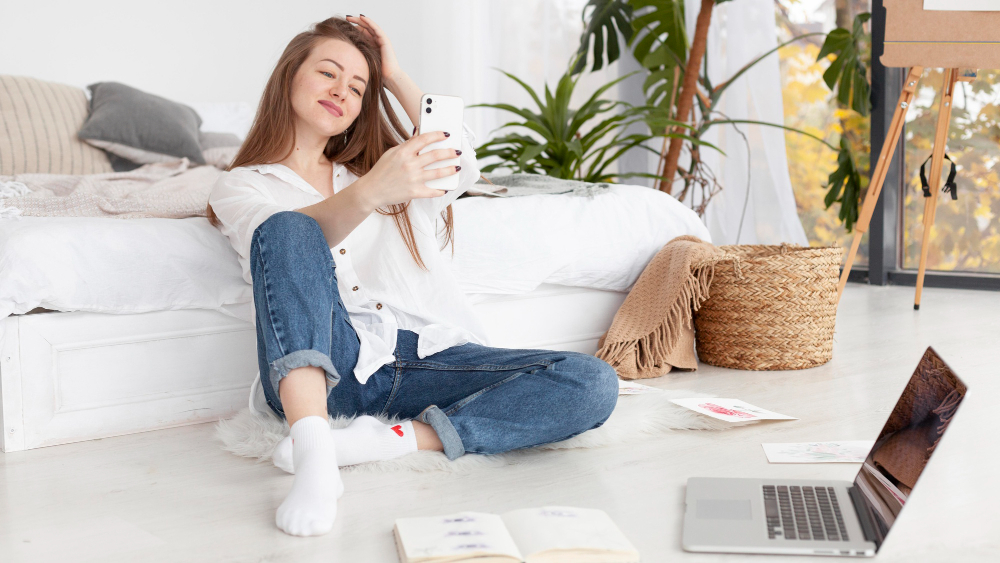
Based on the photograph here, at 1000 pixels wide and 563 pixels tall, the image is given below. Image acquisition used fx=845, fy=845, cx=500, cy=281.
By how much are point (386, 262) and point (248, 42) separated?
2380mm

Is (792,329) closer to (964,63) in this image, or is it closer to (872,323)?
(872,323)

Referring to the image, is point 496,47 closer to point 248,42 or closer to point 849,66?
point 248,42

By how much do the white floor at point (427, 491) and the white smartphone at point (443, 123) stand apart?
47 cm

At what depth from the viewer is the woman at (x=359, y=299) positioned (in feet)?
4.01

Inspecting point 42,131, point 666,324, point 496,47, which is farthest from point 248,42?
point 666,324

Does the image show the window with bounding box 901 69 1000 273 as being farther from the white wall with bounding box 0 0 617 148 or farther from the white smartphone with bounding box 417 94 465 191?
the white smartphone with bounding box 417 94 465 191

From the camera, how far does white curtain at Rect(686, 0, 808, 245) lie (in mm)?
3574

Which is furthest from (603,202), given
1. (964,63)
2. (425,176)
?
(964,63)

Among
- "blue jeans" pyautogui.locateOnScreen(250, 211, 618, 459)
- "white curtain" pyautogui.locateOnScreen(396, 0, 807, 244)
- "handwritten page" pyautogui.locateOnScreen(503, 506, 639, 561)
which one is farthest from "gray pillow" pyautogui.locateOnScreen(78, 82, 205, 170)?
"handwritten page" pyautogui.locateOnScreen(503, 506, 639, 561)

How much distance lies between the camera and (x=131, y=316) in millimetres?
1650

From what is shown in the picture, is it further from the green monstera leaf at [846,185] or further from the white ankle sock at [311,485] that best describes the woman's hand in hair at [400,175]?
the green monstera leaf at [846,185]

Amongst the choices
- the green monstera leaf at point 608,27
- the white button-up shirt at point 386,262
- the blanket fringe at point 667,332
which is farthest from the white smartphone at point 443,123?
the green monstera leaf at point 608,27

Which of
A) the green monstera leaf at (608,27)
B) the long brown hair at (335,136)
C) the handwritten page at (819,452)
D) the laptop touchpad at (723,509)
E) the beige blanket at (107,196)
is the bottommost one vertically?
the handwritten page at (819,452)

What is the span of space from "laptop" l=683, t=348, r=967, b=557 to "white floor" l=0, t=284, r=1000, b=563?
0.03 metres
